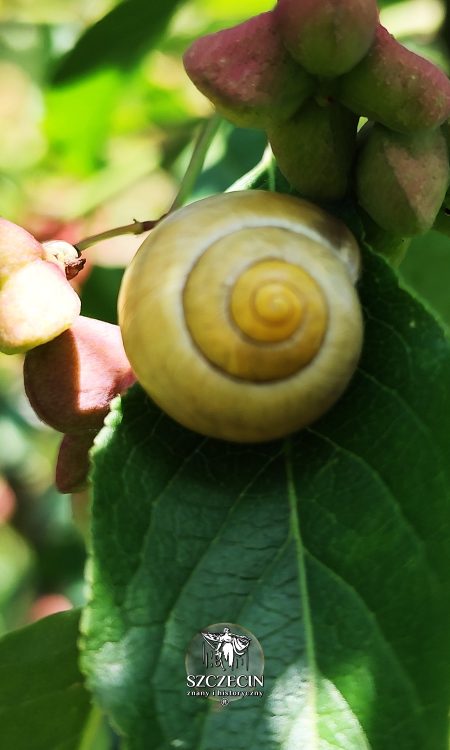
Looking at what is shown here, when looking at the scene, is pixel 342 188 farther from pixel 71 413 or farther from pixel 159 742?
pixel 159 742

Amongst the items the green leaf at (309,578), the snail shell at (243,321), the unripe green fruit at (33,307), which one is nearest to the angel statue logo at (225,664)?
the green leaf at (309,578)

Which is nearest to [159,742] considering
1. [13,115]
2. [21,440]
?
[13,115]

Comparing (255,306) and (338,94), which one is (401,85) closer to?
(338,94)

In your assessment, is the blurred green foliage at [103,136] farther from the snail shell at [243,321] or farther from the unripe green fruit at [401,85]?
the unripe green fruit at [401,85]

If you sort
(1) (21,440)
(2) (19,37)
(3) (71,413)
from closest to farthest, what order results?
(3) (71,413) → (2) (19,37) → (1) (21,440)

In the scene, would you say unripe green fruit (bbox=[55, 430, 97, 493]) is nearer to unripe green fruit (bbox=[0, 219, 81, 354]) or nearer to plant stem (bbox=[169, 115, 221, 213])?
unripe green fruit (bbox=[0, 219, 81, 354])
